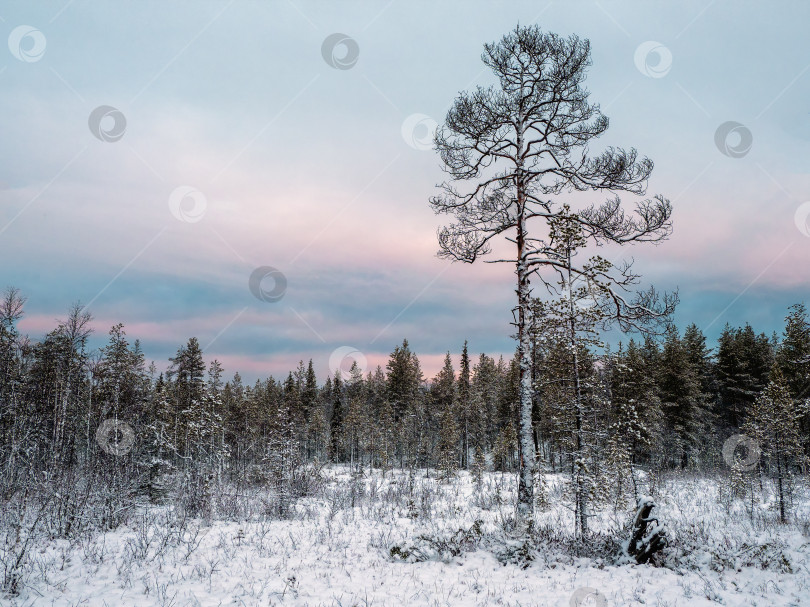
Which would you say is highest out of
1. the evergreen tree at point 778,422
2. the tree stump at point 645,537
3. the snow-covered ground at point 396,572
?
the evergreen tree at point 778,422

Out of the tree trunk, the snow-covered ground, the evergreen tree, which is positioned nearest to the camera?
the snow-covered ground

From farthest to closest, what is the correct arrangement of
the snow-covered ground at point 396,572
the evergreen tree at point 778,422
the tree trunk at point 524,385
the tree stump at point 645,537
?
the evergreen tree at point 778,422 → the tree trunk at point 524,385 → the tree stump at point 645,537 → the snow-covered ground at point 396,572

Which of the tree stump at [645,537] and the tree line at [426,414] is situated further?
the tree line at [426,414]

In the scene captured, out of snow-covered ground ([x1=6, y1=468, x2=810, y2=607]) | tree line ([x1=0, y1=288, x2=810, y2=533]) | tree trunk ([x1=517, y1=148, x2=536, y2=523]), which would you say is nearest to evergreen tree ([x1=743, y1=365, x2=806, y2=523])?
tree line ([x1=0, y1=288, x2=810, y2=533])

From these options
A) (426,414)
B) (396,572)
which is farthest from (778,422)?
(426,414)

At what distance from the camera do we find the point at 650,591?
6750mm

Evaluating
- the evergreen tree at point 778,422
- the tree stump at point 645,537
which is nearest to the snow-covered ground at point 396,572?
the tree stump at point 645,537

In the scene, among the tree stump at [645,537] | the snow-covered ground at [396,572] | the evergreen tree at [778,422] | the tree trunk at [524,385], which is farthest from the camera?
the evergreen tree at [778,422]

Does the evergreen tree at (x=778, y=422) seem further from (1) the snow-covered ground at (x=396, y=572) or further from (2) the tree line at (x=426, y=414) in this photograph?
(1) the snow-covered ground at (x=396, y=572)

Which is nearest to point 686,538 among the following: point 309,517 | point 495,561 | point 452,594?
point 495,561

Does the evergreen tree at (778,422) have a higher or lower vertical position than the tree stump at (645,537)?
higher

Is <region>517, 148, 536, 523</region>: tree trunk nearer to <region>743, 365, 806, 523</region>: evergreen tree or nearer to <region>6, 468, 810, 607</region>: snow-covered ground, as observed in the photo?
<region>6, 468, 810, 607</region>: snow-covered ground

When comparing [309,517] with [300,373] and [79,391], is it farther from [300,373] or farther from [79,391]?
[300,373]

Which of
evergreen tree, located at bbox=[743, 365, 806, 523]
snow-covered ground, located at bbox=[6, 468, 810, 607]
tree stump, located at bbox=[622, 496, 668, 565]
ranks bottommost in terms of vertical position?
snow-covered ground, located at bbox=[6, 468, 810, 607]
